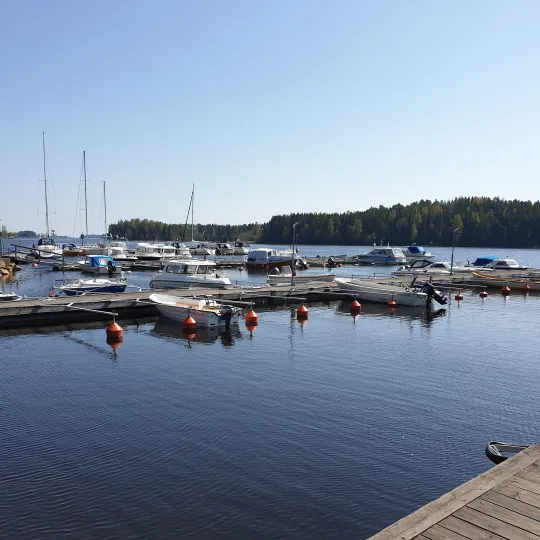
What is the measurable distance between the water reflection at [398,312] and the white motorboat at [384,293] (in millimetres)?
516

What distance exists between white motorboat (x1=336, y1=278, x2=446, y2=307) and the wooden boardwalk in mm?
32465

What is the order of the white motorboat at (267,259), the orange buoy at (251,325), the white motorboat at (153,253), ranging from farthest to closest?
the white motorboat at (153,253) < the white motorboat at (267,259) < the orange buoy at (251,325)

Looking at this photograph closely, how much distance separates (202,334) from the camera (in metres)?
29.3

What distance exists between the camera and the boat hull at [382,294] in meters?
41.1

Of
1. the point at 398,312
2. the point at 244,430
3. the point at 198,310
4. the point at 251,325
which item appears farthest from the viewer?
the point at 398,312

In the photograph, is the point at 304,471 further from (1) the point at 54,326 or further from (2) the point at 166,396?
(1) the point at 54,326

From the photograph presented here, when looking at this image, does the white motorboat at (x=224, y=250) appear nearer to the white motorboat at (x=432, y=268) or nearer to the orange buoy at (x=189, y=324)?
the white motorboat at (x=432, y=268)

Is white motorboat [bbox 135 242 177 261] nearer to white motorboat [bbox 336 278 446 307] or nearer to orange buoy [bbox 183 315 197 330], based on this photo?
white motorboat [bbox 336 278 446 307]

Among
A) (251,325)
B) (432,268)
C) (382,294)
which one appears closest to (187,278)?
(251,325)

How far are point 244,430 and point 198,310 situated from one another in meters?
16.1

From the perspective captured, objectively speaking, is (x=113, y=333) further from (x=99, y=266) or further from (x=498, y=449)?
(x=99, y=266)

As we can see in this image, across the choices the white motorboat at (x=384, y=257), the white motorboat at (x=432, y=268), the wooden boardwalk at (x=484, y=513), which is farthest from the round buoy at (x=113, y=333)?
the white motorboat at (x=384, y=257)

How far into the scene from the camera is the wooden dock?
3041cm

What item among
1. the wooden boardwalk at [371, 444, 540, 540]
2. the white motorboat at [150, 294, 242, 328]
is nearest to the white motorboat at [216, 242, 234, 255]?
the white motorboat at [150, 294, 242, 328]
